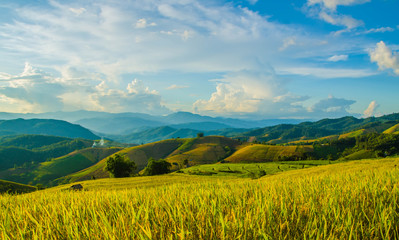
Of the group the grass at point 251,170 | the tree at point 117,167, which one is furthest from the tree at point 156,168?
the tree at point 117,167

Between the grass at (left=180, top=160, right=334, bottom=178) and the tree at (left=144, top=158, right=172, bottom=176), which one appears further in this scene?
the tree at (left=144, top=158, right=172, bottom=176)

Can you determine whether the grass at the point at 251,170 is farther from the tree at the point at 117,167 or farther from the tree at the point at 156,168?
the tree at the point at 117,167

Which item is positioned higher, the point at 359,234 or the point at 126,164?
the point at 359,234

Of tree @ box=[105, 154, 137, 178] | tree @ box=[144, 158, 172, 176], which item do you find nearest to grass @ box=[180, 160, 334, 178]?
tree @ box=[144, 158, 172, 176]

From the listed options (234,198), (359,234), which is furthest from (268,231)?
(234,198)

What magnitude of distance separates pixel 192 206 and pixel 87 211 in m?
1.82

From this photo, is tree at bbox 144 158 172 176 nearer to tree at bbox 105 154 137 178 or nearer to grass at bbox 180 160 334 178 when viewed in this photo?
grass at bbox 180 160 334 178

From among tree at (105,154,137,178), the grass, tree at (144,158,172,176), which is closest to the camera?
the grass

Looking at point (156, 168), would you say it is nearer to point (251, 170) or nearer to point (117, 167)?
point (117, 167)

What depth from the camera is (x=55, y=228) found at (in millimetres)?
2824

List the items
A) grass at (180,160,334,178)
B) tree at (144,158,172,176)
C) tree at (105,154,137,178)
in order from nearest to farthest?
grass at (180,160,334,178) < tree at (105,154,137,178) < tree at (144,158,172,176)

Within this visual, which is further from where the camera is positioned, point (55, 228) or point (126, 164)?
point (126, 164)

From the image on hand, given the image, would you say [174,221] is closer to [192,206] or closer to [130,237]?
[130,237]

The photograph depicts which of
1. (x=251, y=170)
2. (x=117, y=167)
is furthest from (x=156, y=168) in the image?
(x=251, y=170)
